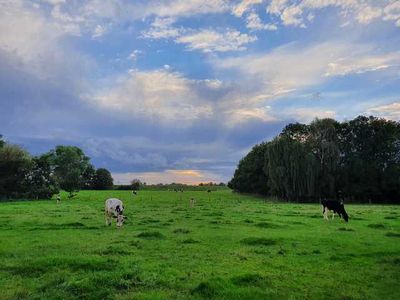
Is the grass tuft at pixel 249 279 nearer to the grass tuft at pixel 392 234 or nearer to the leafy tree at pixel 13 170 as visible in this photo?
the grass tuft at pixel 392 234

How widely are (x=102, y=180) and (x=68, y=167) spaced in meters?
61.3

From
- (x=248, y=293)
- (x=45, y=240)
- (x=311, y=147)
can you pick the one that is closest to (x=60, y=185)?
(x=311, y=147)

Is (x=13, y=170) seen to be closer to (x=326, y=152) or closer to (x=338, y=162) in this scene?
(x=326, y=152)

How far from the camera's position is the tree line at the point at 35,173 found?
7738 cm

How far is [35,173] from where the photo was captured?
80562 millimetres

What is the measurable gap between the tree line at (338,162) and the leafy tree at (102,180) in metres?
82.9

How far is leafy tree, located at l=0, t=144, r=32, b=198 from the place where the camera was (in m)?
77.0

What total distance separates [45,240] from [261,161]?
257 ft

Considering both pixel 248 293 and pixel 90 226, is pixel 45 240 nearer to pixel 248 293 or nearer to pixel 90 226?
pixel 90 226

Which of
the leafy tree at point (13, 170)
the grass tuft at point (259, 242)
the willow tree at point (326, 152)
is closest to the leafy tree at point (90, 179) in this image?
the leafy tree at point (13, 170)

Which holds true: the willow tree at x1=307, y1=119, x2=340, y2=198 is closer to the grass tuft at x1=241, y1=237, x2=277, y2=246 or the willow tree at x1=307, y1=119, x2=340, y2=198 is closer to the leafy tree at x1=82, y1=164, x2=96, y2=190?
the grass tuft at x1=241, y1=237, x2=277, y2=246

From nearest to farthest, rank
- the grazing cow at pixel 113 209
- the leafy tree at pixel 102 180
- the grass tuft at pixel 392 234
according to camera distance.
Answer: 1. the grass tuft at pixel 392 234
2. the grazing cow at pixel 113 209
3. the leafy tree at pixel 102 180

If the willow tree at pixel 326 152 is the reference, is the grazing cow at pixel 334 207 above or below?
below

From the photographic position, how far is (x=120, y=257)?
14.1 metres
